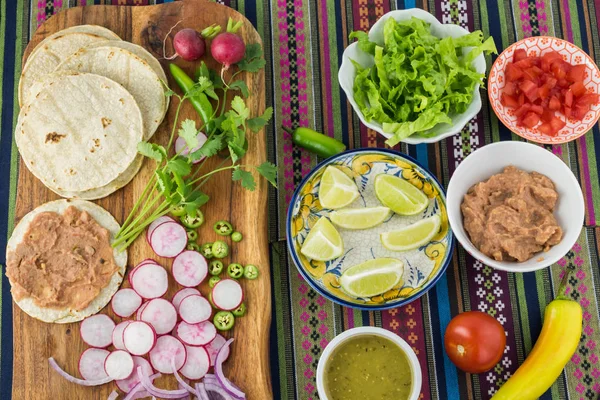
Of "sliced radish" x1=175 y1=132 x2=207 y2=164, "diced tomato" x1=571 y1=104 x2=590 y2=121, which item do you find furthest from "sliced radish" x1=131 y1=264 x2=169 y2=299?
"diced tomato" x1=571 y1=104 x2=590 y2=121

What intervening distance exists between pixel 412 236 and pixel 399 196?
212 millimetres

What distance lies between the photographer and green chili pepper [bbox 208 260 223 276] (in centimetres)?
321

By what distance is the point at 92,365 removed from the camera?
10.2ft

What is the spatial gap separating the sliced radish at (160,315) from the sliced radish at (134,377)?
0.16 m

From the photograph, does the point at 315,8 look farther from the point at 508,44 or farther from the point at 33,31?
the point at 33,31

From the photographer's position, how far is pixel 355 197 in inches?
128

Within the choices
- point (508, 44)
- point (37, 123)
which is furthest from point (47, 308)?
point (508, 44)

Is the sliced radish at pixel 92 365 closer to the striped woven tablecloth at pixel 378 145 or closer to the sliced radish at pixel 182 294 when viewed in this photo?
the sliced radish at pixel 182 294

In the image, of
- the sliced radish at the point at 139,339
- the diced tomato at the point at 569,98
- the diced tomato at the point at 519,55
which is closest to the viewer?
the sliced radish at the point at 139,339

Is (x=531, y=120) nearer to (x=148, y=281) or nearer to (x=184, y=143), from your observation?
(x=184, y=143)

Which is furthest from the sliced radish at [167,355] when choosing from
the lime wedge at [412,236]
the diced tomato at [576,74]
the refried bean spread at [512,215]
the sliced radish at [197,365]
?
the diced tomato at [576,74]

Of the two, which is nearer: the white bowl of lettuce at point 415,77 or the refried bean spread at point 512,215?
the refried bean spread at point 512,215

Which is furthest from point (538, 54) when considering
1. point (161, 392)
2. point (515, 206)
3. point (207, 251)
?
point (161, 392)

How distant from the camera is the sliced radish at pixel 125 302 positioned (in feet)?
10.4
